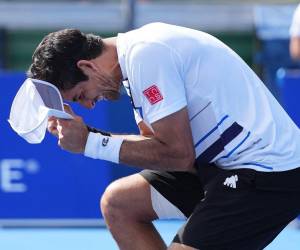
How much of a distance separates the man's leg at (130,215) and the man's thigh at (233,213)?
0.32 m

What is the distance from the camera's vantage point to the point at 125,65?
3344 millimetres

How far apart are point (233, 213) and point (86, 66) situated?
843mm

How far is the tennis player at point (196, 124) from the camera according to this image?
10.8 feet

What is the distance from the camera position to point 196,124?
3.41m

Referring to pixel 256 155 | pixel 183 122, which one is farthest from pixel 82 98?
pixel 256 155

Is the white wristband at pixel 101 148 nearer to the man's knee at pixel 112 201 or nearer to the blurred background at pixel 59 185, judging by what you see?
the man's knee at pixel 112 201

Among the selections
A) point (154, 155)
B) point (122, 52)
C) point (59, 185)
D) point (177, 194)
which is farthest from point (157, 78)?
point (59, 185)

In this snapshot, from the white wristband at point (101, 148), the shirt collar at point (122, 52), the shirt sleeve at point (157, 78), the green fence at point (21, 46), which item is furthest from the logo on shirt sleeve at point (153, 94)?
the green fence at point (21, 46)

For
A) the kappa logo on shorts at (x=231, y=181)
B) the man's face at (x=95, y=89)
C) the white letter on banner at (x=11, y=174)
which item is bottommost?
the white letter on banner at (x=11, y=174)

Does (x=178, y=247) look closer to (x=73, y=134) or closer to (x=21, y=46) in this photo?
(x=73, y=134)

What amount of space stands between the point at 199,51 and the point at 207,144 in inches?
15.0

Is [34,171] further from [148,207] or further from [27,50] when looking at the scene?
[27,50]

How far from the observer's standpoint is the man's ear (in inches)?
134

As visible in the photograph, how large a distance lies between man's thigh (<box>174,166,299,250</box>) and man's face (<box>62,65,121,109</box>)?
Result: 560mm
